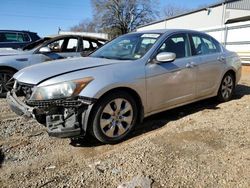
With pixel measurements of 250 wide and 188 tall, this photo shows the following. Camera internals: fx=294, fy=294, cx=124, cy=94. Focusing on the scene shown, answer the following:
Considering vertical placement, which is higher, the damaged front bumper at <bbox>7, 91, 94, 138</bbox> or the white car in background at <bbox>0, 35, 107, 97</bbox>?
the white car in background at <bbox>0, 35, 107, 97</bbox>

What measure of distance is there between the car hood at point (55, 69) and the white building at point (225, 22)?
1009cm

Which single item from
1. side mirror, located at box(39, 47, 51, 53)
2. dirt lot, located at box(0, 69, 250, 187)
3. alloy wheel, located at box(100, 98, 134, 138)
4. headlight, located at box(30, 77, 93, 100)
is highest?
side mirror, located at box(39, 47, 51, 53)

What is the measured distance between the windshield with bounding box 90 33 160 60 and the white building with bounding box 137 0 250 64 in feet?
29.7

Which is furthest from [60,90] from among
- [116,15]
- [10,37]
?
[116,15]

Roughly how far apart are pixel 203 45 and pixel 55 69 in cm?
300

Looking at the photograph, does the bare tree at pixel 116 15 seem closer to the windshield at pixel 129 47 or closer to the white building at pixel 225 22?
the white building at pixel 225 22

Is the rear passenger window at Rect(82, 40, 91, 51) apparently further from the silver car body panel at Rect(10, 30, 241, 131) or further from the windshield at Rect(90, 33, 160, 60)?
the silver car body panel at Rect(10, 30, 241, 131)

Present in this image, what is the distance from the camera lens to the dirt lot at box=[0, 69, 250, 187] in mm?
3044

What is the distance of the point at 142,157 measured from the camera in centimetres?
351

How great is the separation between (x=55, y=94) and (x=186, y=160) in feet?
5.75

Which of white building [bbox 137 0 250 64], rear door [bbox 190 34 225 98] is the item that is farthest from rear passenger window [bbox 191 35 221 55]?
white building [bbox 137 0 250 64]

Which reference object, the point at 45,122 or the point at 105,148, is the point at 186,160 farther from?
the point at 45,122

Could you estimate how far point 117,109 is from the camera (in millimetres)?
3963

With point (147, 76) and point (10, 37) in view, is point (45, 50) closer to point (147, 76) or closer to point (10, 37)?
point (147, 76)
